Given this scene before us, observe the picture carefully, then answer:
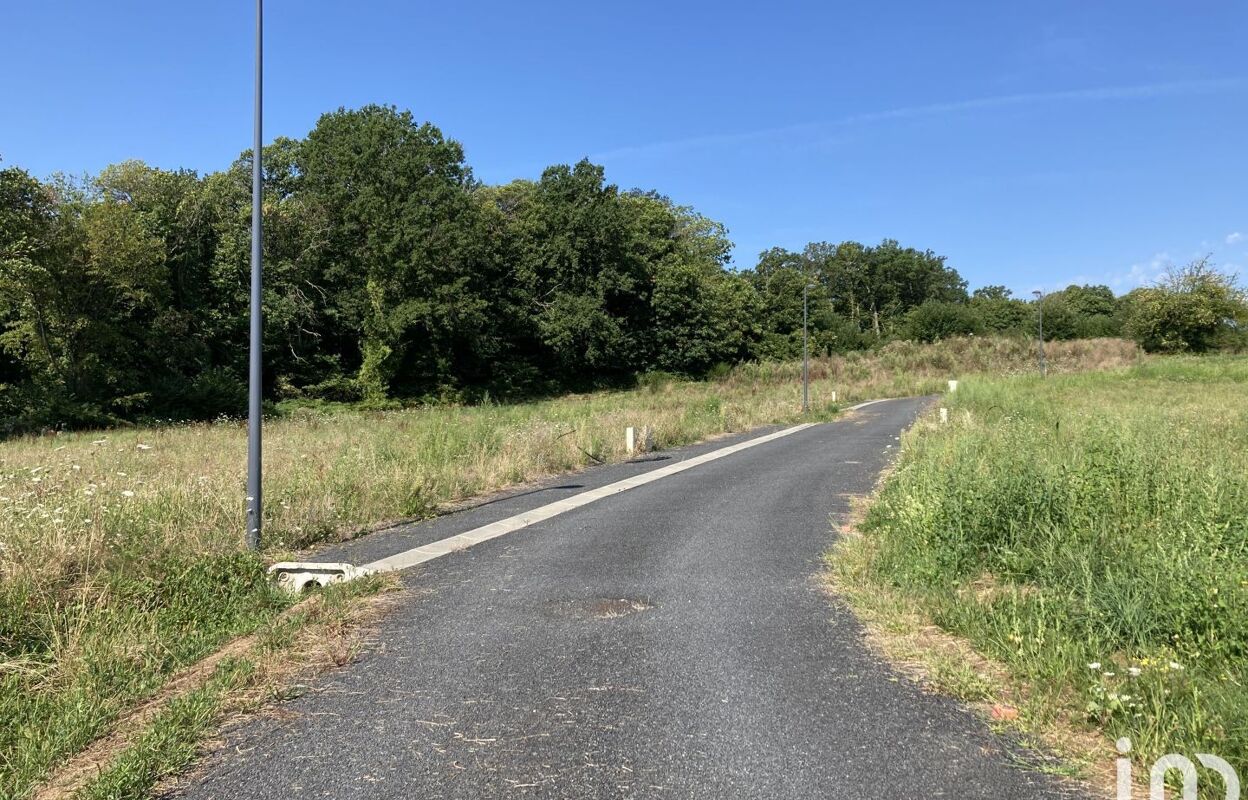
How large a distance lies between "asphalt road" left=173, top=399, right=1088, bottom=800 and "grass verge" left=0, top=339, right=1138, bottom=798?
1095 mm

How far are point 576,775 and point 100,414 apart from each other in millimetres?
34862

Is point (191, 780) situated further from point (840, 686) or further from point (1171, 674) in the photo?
point (1171, 674)

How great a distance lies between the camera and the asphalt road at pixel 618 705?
3344mm

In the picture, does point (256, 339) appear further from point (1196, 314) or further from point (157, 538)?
point (1196, 314)

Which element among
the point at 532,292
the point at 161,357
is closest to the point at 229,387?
the point at 161,357

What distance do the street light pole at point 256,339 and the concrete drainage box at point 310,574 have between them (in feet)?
2.94

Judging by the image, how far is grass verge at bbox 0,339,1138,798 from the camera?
4348 mm

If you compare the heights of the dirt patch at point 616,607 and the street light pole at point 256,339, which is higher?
the street light pole at point 256,339

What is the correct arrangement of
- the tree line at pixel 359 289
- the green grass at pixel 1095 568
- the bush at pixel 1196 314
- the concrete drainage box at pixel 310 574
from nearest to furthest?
the green grass at pixel 1095 568 < the concrete drainage box at pixel 310 574 < the tree line at pixel 359 289 < the bush at pixel 1196 314

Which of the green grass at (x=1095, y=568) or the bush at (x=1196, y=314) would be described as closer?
the green grass at (x=1095, y=568)

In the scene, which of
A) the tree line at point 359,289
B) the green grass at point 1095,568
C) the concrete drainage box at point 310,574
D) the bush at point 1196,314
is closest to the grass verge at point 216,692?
the concrete drainage box at point 310,574

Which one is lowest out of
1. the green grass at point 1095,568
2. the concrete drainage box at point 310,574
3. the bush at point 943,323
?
the concrete drainage box at point 310,574

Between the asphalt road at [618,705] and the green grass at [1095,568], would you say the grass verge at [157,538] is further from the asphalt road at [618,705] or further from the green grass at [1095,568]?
the green grass at [1095,568]

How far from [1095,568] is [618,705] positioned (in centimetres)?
391
